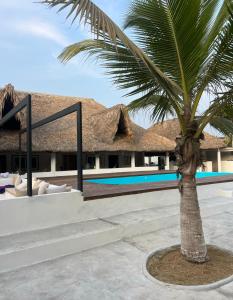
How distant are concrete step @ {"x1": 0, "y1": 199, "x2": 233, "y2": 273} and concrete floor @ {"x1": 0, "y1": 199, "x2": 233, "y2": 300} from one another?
0.16 metres

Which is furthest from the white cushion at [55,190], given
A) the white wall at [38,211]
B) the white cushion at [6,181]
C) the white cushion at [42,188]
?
the white cushion at [6,181]

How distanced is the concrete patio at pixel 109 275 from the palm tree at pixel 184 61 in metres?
0.89

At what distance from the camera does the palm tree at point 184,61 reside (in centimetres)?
385

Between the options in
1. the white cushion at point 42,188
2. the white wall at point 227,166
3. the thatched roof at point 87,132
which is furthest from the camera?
the white wall at point 227,166

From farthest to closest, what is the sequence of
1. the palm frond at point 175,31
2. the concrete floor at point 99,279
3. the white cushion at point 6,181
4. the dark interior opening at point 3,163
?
the dark interior opening at point 3,163 < the white cushion at point 6,181 < the concrete floor at point 99,279 < the palm frond at point 175,31

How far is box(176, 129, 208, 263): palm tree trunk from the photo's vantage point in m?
4.42

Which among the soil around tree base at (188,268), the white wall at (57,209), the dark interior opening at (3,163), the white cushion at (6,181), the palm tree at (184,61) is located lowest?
the soil around tree base at (188,268)

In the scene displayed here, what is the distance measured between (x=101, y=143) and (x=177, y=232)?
35.2ft

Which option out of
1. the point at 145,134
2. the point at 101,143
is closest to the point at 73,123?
the point at 101,143

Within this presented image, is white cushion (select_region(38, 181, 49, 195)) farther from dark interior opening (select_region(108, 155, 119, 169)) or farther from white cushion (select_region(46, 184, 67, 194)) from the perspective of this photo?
Result: dark interior opening (select_region(108, 155, 119, 169))

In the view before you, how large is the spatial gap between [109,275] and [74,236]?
1440 millimetres

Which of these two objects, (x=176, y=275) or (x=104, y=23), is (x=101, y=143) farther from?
(x=104, y=23)

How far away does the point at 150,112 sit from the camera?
5707 mm

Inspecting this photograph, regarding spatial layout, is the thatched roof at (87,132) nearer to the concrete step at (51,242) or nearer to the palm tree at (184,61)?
the concrete step at (51,242)
